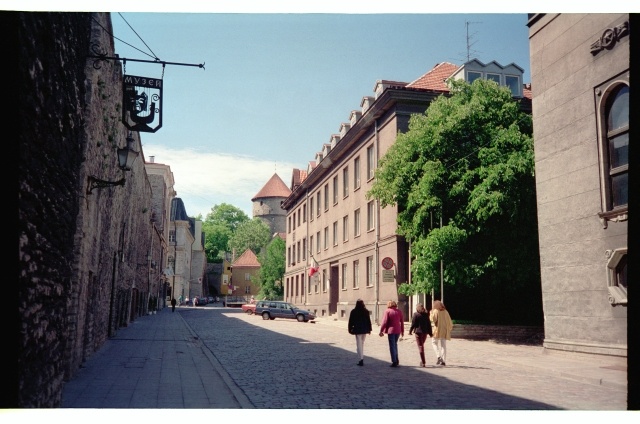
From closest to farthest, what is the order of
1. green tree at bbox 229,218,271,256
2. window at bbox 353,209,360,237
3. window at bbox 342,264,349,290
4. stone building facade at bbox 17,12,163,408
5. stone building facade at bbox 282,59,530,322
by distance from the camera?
stone building facade at bbox 17,12,163,408 → stone building facade at bbox 282,59,530,322 → window at bbox 353,209,360,237 → window at bbox 342,264,349,290 → green tree at bbox 229,218,271,256

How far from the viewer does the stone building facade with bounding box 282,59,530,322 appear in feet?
87.1

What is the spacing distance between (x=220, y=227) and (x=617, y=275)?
301 feet

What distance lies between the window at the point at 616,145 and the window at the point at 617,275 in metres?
1.06

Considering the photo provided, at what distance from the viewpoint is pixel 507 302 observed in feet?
76.7

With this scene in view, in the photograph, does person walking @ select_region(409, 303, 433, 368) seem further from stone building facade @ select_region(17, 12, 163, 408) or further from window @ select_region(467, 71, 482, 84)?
window @ select_region(467, 71, 482, 84)

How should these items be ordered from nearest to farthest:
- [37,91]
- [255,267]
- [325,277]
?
[37,91]
[325,277]
[255,267]

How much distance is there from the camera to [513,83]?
93.2 feet

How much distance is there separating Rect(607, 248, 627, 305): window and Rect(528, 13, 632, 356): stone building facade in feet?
0.07

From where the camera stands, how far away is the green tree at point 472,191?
19.5 meters

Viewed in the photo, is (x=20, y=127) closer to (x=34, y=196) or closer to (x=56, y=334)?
(x=34, y=196)

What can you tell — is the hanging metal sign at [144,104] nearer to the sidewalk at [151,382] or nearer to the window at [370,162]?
the sidewalk at [151,382]

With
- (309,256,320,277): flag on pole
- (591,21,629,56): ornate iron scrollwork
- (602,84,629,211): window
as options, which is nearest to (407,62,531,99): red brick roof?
(591,21,629,56): ornate iron scrollwork
